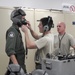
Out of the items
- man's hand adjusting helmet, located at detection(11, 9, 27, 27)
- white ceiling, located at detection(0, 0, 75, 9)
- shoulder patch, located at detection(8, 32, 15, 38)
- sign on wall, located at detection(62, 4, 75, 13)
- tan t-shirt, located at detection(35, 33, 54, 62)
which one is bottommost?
tan t-shirt, located at detection(35, 33, 54, 62)

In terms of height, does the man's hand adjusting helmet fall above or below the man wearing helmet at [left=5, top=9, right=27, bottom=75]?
above

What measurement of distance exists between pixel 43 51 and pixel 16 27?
17.6 inches

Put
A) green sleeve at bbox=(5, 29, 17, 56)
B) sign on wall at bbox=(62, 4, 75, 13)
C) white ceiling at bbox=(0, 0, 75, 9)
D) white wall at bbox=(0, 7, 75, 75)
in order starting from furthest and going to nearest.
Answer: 1. sign on wall at bbox=(62, 4, 75, 13)
2. white ceiling at bbox=(0, 0, 75, 9)
3. white wall at bbox=(0, 7, 75, 75)
4. green sleeve at bbox=(5, 29, 17, 56)

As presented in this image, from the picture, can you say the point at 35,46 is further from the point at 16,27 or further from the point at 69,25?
the point at 69,25

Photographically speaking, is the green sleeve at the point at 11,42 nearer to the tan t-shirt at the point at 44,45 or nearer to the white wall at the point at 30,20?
the tan t-shirt at the point at 44,45

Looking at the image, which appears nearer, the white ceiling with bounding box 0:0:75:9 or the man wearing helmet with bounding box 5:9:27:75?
the man wearing helmet with bounding box 5:9:27:75

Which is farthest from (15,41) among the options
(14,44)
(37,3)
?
(37,3)

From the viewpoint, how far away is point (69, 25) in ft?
14.4

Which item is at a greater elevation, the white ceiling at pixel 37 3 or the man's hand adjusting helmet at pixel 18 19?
the white ceiling at pixel 37 3

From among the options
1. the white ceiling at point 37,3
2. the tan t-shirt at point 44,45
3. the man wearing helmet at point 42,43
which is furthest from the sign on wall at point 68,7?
the tan t-shirt at point 44,45

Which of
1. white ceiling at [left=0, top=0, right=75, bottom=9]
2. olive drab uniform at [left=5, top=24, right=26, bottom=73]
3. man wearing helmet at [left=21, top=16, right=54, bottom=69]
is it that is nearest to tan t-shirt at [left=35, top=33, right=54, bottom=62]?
man wearing helmet at [left=21, top=16, right=54, bottom=69]

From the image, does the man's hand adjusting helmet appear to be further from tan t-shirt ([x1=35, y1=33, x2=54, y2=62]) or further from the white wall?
the white wall

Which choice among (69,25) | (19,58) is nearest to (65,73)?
(19,58)

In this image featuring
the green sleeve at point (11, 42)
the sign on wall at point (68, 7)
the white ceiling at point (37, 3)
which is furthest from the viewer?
the sign on wall at point (68, 7)
